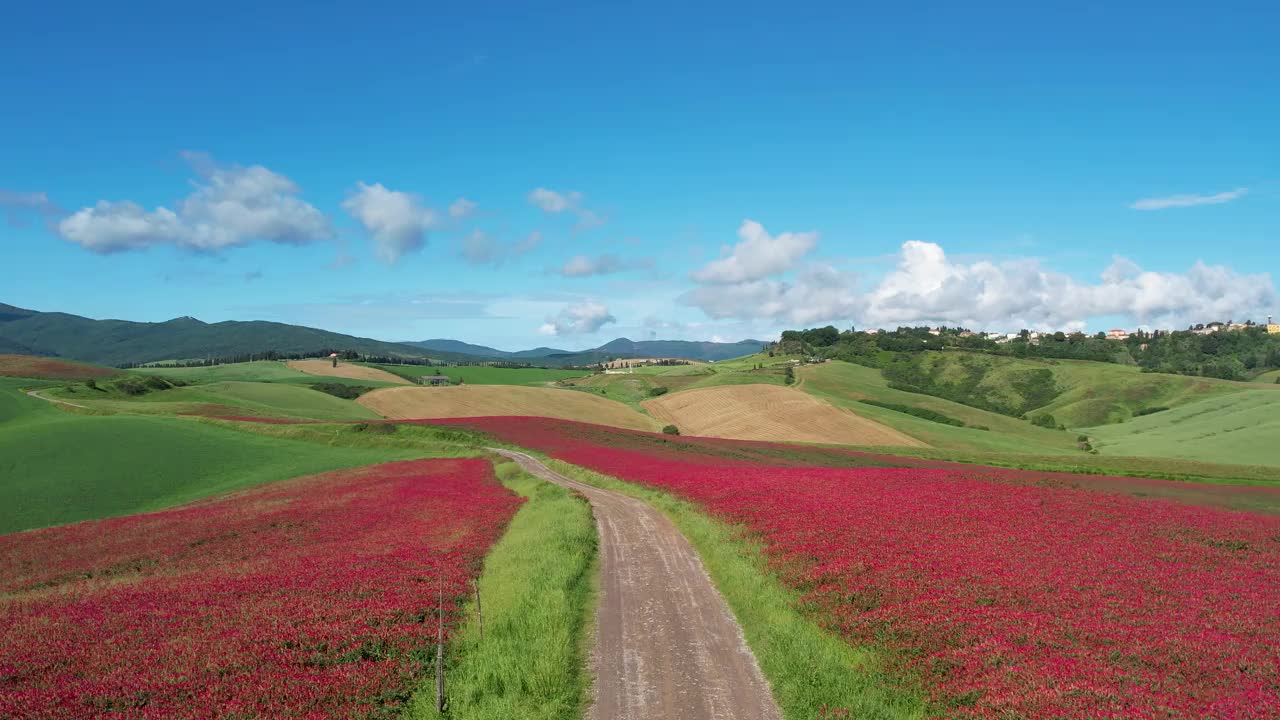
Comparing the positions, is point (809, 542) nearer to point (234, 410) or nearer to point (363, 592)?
point (363, 592)

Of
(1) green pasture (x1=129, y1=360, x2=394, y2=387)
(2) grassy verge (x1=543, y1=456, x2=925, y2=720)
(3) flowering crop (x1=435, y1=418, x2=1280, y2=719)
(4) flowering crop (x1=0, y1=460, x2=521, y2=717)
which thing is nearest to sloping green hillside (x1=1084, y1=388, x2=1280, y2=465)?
(3) flowering crop (x1=435, y1=418, x2=1280, y2=719)

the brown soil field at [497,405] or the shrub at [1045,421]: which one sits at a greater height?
the brown soil field at [497,405]

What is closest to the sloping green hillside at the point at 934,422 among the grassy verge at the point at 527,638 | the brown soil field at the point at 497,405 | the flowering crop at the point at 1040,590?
the brown soil field at the point at 497,405

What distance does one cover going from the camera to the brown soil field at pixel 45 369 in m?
126

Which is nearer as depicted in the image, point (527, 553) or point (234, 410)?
point (527, 553)

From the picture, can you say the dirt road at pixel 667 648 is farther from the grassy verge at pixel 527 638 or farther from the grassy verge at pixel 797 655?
the grassy verge at pixel 527 638

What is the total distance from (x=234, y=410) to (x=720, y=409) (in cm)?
7910

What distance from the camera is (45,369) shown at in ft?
433

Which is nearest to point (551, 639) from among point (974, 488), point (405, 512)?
point (405, 512)

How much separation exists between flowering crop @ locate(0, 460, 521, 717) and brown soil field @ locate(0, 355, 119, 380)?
12264 cm

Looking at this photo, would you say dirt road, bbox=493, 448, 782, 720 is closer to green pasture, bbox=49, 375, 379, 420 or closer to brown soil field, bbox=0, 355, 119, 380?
green pasture, bbox=49, 375, 379, 420

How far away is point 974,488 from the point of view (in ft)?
119

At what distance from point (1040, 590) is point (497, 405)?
4401 inches

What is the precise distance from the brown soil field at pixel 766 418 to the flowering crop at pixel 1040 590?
6605 cm
